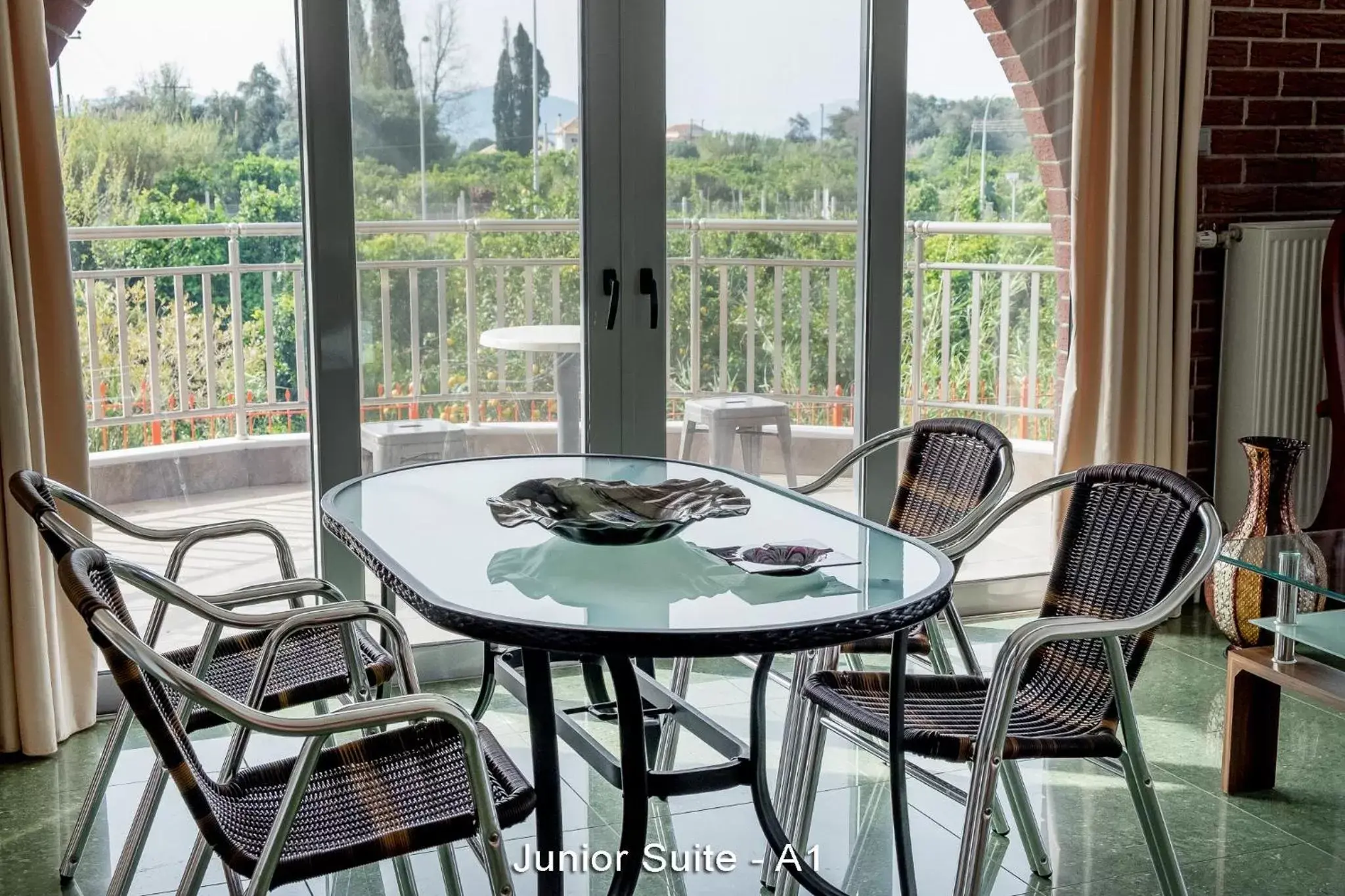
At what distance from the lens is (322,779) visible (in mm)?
2107

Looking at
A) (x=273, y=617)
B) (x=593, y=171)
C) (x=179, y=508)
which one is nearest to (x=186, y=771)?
(x=273, y=617)

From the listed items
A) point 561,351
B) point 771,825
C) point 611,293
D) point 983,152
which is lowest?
point 771,825

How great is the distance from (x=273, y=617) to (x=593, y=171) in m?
1.82

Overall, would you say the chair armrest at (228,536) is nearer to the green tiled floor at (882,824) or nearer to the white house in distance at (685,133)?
the green tiled floor at (882,824)

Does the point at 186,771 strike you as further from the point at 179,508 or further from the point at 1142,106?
the point at 1142,106

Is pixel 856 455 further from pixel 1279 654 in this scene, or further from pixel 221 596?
pixel 221 596

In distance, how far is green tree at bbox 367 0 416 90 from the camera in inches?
140

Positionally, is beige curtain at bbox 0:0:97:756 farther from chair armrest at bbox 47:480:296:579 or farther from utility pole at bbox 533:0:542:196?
utility pole at bbox 533:0:542:196

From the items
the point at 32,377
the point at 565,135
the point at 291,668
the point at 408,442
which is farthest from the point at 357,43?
the point at 291,668

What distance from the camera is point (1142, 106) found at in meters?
4.08

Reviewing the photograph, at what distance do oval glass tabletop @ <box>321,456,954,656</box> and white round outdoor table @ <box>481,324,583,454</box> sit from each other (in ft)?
3.42

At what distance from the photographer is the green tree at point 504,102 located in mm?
3689

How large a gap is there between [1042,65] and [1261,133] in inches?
29.2

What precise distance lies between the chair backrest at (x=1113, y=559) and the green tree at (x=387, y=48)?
1.99 meters
